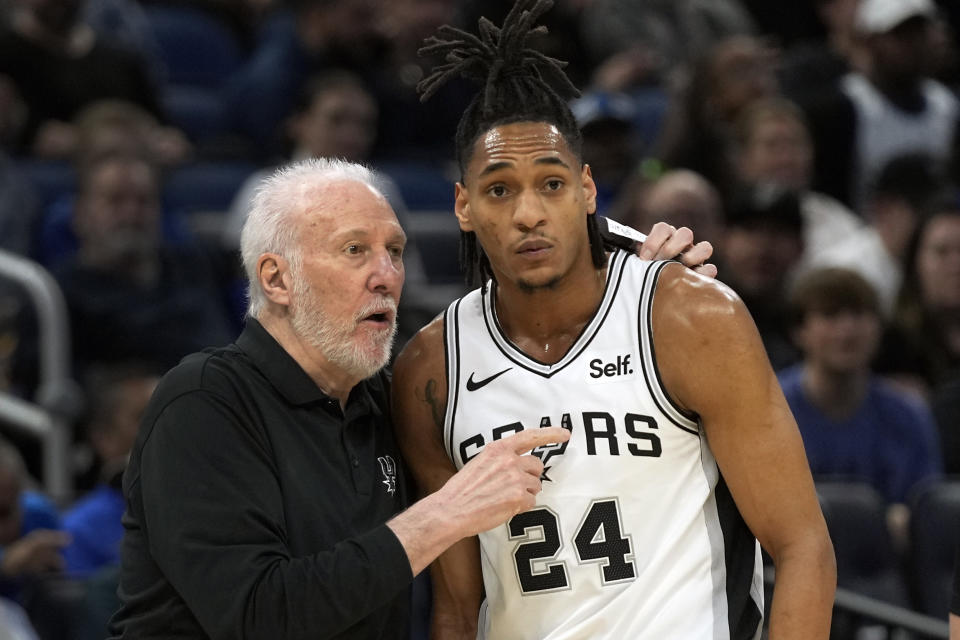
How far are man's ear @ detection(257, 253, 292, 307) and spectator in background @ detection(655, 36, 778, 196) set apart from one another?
4.74m

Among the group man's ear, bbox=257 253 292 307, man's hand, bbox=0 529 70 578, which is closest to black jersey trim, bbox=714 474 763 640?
man's ear, bbox=257 253 292 307

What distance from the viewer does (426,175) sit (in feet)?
27.7

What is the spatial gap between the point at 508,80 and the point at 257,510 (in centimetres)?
110

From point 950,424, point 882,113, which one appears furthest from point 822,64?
point 950,424

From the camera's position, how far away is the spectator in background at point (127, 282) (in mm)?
6637

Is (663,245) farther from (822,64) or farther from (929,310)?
(822,64)

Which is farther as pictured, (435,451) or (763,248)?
(763,248)

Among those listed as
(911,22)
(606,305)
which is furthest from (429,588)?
(911,22)

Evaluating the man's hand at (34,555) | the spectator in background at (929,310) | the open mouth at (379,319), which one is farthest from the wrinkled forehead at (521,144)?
the spectator in background at (929,310)

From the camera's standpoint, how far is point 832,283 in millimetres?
6156

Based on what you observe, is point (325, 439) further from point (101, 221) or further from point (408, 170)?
point (408, 170)

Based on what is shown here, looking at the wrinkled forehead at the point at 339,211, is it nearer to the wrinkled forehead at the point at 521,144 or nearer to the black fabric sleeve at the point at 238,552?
the wrinkled forehead at the point at 521,144

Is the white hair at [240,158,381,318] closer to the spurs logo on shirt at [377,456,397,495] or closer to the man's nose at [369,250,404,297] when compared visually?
the man's nose at [369,250,404,297]

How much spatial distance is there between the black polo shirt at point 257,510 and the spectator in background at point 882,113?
17.8 feet
